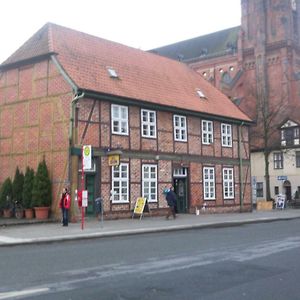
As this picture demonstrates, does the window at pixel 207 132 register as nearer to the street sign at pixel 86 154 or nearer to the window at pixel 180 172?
the window at pixel 180 172

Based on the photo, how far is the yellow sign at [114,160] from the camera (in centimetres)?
2378

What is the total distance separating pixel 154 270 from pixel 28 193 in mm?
15968

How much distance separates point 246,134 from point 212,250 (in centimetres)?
2370

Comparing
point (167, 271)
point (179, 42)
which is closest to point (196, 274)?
point (167, 271)

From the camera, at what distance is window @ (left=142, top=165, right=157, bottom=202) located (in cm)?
2739

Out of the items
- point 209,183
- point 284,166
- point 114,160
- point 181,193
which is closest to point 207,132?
point 209,183

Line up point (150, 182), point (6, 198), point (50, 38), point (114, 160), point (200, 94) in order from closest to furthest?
point (114, 160) < point (6, 198) < point (50, 38) < point (150, 182) < point (200, 94)

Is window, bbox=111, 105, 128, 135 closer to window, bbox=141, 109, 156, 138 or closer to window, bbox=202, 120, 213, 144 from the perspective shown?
window, bbox=141, 109, 156, 138

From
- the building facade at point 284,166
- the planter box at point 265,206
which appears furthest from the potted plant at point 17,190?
the building facade at point 284,166

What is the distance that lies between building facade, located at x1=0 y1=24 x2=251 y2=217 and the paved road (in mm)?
9929

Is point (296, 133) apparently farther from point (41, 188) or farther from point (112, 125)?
point (41, 188)

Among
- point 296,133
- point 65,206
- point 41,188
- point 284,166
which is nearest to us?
point 65,206

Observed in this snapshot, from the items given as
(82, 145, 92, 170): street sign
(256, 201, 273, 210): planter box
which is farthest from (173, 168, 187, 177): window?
(256, 201, 273, 210): planter box

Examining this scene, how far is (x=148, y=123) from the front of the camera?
28.0 meters
